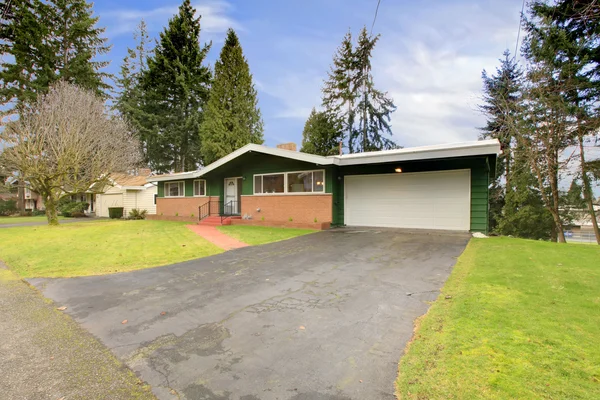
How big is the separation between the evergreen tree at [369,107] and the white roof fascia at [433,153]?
52.6ft

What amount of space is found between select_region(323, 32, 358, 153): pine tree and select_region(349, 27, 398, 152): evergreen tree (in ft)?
1.45

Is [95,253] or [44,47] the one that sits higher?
[44,47]

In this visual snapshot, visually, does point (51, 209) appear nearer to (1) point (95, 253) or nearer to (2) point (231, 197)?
(2) point (231, 197)

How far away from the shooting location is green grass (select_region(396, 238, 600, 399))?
7.14 feet

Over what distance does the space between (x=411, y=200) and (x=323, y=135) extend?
16.5 m

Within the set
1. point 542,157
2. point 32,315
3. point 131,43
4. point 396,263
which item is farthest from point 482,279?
point 131,43

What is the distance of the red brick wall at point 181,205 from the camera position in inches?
708

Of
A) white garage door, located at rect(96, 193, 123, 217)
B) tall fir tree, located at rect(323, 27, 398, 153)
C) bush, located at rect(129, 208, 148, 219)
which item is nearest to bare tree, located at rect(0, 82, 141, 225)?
bush, located at rect(129, 208, 148, 219)

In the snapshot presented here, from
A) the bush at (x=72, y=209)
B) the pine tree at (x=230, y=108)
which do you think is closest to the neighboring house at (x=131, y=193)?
the bush at (x=72, y=209)

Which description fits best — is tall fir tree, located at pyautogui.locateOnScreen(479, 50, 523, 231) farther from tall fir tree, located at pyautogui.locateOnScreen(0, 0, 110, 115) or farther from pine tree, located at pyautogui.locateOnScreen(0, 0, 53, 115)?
pine tree, located at pyautogui.locateOnScreen(0, 0, 53, 115)

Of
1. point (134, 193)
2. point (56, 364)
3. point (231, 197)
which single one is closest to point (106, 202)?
point (134, 193)

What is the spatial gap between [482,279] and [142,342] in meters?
4.90

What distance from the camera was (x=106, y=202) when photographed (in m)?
28.8

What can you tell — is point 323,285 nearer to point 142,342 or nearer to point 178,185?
point 142,342
